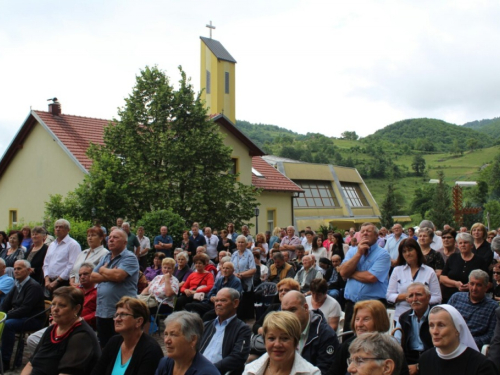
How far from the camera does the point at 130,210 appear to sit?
20.9 metres

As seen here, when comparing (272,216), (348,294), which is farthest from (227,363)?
(272,216)

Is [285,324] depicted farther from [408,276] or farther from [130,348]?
[408,276]

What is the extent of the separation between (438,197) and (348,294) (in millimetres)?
45404

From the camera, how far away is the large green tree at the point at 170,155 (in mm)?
21828

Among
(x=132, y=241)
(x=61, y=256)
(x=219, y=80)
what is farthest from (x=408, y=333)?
(x=219, y=80)

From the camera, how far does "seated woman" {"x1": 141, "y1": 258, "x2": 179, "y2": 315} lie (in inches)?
369

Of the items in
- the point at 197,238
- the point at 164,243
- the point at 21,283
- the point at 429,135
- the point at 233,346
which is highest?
the point at 429,135

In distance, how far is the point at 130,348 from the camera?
4871 millimetres

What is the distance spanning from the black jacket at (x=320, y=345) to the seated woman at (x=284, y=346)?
751mm

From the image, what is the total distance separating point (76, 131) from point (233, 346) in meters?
23.2

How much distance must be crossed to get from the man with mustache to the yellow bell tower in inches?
1305

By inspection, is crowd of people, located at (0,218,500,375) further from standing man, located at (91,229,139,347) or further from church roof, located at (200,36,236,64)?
church roof, located at (200,36,236,64)

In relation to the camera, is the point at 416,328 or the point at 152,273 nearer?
→ the point at 416,328

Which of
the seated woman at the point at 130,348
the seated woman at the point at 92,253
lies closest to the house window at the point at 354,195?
the seated woman at the point at 92,253
